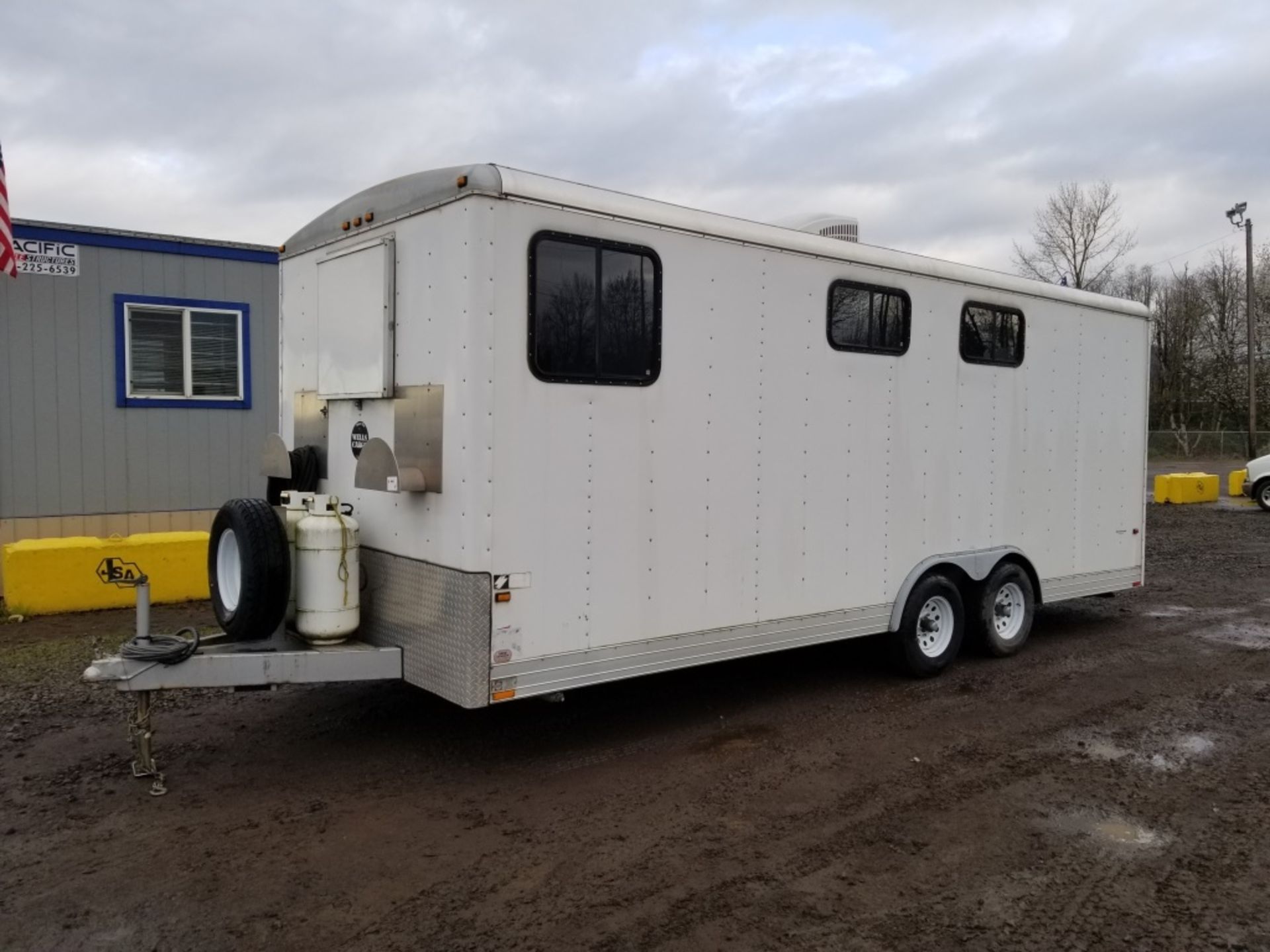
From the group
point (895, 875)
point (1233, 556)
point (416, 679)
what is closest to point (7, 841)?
point (416, 679)

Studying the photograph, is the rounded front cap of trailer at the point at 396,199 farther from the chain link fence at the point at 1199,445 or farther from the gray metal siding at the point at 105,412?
the chain link fence at the point at 1199,445

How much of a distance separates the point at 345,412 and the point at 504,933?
10.2 feet

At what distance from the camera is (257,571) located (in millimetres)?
4766

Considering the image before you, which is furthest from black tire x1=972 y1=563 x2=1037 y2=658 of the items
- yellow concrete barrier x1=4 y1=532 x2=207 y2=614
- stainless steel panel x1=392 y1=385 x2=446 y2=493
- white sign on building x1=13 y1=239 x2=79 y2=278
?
white sign on building x1=13 y1=239 x2=79 y2=278

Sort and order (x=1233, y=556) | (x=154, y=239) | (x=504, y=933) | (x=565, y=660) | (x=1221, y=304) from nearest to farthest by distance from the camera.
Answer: (x=504, y=933), (x=565, y=660), (x=154, y=239), (x=1233, y=556), (x=1221, y=304)

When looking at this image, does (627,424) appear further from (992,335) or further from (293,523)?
(992,335)

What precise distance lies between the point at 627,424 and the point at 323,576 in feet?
5.75

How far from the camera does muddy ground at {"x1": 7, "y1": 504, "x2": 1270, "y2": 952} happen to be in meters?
3.55

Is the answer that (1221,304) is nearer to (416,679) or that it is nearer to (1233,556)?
(1233,556)

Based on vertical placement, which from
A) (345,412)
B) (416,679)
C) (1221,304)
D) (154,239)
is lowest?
(416,679)

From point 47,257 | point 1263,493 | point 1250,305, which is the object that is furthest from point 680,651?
point 1250,305

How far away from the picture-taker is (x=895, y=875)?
A: 12.9ft

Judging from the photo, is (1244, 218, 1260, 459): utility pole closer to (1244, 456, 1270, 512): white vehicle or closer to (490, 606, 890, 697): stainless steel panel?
(1244, 456, 1270, 512): white vehicle

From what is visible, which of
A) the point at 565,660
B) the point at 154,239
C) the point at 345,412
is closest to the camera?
the point at 565,660
